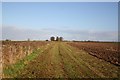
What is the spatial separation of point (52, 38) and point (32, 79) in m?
165

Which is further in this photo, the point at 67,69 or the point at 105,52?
the point at 105,52

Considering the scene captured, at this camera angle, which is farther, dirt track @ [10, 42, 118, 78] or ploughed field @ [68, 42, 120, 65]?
ploughed field @ [68, 42, 120, 65]

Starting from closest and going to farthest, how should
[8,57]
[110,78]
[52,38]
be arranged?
[110,78] < [8,57] < [52,38]

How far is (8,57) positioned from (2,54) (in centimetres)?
117

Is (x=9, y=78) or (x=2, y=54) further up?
(x=2, y=54)

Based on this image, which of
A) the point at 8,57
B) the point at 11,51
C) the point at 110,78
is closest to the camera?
the point at 110,78

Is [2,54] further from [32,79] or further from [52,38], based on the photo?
[52,38]

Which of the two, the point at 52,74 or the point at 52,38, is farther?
the point at 52,38

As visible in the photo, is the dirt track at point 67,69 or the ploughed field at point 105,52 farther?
the ploughed field at point 105,52

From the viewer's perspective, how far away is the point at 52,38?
580 ft

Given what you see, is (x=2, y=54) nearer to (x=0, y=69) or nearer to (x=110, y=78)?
(x=0, y=69)

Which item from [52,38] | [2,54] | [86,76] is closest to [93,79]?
[86,76]

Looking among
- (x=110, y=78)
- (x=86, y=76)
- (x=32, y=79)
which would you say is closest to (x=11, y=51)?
(x=32, y=79)

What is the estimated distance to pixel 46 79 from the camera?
12.3m
